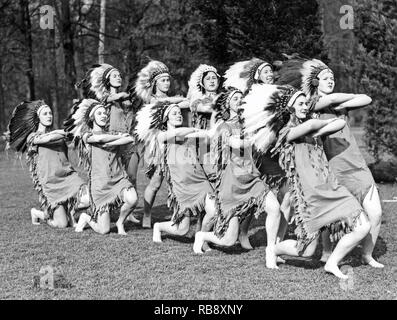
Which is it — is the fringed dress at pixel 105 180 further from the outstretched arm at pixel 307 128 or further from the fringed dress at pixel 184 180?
the outstretched arm at pixel 307 128

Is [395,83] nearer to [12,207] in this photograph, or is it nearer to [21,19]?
[12,207]

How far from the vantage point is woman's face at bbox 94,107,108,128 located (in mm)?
7406

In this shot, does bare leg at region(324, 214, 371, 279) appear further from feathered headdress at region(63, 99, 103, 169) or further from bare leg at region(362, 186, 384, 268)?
feathered headdress at region(63, 99, 103, 169)

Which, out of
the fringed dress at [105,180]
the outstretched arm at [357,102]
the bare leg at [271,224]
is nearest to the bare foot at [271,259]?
the bare leg at [271,224]

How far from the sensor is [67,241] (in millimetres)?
7055

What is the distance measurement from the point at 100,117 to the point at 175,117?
1.11 meters

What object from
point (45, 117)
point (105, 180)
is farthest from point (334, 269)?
point (45, 117)

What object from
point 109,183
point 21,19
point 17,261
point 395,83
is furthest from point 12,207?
point 21,19

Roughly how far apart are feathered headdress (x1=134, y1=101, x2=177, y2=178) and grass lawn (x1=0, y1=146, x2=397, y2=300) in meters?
1.10

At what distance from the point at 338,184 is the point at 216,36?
810 cm

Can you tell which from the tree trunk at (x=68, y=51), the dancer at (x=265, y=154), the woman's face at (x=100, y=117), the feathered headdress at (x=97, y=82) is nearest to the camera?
the dancer at (x=265, y=154)

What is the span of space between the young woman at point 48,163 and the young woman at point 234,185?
2422mm

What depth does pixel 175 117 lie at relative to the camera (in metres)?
6.84

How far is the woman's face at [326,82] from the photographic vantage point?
598cm
